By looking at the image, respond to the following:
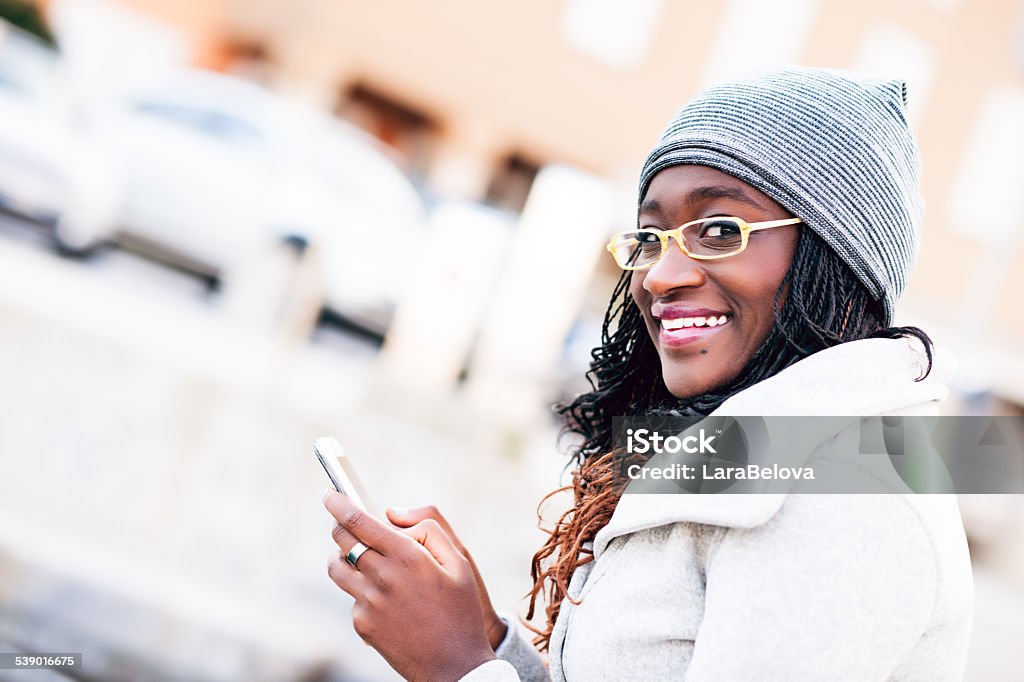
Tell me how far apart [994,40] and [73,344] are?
50.5 ft

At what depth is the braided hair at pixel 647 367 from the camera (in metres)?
1.39

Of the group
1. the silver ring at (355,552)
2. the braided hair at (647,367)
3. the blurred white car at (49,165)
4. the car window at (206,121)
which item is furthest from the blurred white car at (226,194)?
the silver ring at (355,552)

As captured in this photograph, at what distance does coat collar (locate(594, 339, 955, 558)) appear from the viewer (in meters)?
1.18

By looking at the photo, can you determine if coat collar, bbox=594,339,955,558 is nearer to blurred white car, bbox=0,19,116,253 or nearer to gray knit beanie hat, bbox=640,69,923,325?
gray knit beanie hat, bbox=640,69,923,325

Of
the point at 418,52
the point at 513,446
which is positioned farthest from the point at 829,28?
the point at 513,446

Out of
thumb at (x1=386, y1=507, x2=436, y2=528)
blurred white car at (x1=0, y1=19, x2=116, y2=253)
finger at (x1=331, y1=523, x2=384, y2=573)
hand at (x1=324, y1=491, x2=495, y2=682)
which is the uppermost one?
blurred white car at (x1=0, y1=19, x2=116, y2=253)

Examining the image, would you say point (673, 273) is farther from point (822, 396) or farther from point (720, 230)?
point (822, 396)

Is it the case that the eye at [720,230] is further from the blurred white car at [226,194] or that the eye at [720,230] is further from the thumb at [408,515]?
the blurred white car at [226,194]

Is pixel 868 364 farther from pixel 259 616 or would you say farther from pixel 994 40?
pixel 994 40

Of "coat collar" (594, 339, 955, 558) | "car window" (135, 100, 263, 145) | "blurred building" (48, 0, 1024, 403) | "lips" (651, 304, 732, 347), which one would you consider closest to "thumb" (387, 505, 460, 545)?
"coat collar" (594, 339, 955, 558)

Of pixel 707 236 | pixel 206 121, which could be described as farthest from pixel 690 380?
pixel 206 121

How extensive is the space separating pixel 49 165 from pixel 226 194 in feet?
5.03

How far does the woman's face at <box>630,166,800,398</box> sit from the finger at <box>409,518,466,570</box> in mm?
431

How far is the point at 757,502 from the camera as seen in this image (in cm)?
113
